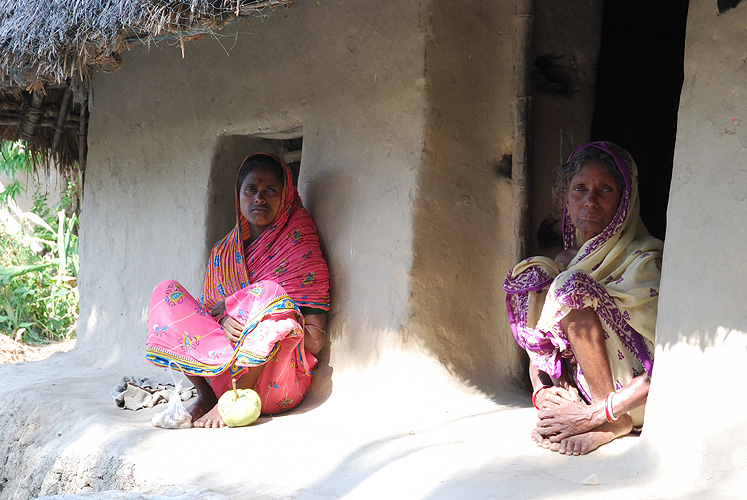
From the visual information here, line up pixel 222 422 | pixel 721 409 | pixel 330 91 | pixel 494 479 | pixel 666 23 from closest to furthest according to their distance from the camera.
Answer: pixel 721 409 < pixel 494 479 < pixel 222 422 < pixel 330 91 < pixel 666 23

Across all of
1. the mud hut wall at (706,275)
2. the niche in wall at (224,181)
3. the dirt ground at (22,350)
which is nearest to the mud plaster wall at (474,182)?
the mud hut wall at (706,275)

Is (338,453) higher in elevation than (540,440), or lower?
lower

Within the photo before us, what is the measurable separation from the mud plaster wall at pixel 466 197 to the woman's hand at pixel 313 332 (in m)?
0.59

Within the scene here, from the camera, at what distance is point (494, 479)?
2.85 metres

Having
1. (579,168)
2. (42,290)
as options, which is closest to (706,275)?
(579,168)

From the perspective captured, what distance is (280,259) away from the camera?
4.30 metres

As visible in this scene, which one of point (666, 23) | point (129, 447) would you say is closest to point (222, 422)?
point (129, 447)

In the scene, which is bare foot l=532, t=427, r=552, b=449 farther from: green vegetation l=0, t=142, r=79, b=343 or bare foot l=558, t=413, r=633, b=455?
green vegetation l=0, t=142, r=79, b=343

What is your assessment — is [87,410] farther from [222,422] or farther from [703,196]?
[703,196]

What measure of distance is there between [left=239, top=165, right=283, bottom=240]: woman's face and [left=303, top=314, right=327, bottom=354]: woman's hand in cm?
57

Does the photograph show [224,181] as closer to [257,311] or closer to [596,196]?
[257,311]

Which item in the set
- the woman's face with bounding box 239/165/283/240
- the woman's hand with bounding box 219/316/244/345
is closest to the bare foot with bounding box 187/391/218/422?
the woman's hand with bounding box 219/316/244/345

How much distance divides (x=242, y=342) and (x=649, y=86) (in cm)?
261

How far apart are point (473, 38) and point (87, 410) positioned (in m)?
2.68
